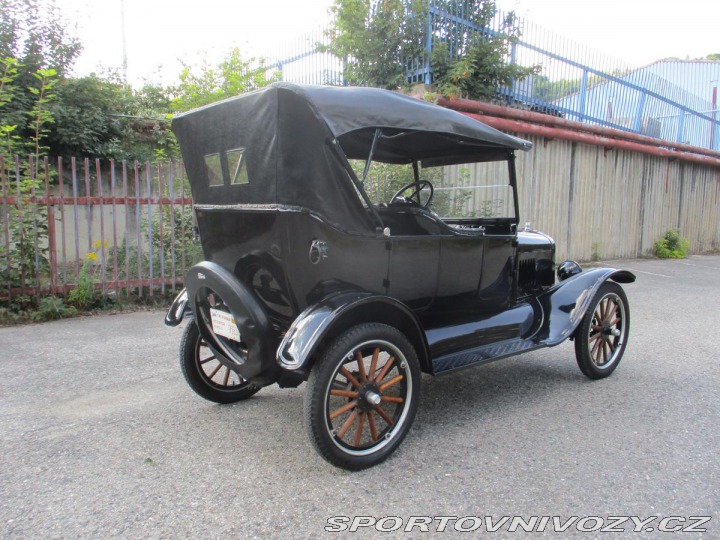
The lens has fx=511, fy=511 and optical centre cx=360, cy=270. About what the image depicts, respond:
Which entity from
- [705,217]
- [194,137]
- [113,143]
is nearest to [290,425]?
[194,137]

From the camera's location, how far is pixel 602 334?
411 centimetres

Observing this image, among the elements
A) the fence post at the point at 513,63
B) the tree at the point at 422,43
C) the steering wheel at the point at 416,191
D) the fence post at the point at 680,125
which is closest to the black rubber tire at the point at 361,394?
the steering wheel at the point at 416,191

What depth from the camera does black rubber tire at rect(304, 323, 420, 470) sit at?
2.54 meters

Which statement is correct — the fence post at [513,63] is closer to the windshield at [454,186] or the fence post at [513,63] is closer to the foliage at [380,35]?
the foliage at [380,35]

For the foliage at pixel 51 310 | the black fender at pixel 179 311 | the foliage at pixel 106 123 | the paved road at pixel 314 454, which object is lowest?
the paved road at pixel 314 454

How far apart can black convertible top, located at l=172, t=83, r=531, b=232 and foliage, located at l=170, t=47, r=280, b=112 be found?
6.21 metres

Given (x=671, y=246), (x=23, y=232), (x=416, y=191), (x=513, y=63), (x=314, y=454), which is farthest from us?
(x=671, y=246)

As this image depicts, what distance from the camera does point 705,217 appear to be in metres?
14.7

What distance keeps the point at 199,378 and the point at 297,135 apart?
1793mm

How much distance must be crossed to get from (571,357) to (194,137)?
12.2ft

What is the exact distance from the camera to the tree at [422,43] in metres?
8.51

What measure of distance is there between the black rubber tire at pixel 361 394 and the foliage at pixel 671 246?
1238cm

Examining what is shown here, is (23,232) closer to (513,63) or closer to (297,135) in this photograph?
(297,135)

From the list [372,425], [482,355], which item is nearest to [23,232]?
[372,425]
